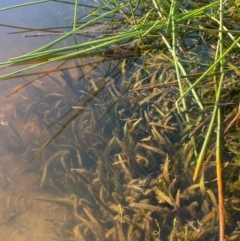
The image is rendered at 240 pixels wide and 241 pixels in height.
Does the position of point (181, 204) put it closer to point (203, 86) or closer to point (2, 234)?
point (203, 86)

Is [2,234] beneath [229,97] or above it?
beneath

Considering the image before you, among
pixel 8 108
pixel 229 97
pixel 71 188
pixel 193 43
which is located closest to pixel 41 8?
pixel 8 108

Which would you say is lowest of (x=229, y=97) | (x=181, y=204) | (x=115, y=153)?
(x=181, y=204)

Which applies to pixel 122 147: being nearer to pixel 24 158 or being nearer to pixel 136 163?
pixel 136 163

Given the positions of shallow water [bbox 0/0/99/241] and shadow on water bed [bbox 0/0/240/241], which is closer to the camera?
shadow on water bed [bbox 0/0/240/241]

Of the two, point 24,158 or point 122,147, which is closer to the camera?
point 122,147

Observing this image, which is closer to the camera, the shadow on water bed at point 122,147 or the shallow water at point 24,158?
the shadow on water bed at point 122,147

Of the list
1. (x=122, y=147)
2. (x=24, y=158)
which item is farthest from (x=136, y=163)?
(x=24, y=158)

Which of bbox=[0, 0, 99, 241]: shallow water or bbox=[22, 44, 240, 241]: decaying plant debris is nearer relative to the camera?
bbox=[22, 44, 240, 241]: decaying plant debris
